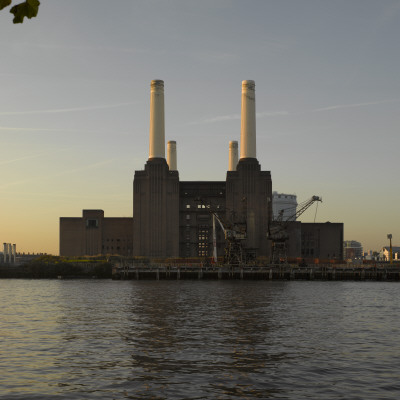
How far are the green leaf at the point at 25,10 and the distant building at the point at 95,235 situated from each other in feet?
575

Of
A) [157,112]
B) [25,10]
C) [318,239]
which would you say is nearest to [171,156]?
[157,112]

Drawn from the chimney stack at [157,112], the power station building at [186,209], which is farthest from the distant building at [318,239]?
the chimney stack at [157,112]

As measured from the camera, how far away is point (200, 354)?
32.5 m

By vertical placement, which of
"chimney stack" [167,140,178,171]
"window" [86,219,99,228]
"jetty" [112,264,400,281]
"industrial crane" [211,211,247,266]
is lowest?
"jetty" [112,264,400,281]

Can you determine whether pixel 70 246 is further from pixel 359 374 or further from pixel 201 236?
pixel 359 374

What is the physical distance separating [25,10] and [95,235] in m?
178

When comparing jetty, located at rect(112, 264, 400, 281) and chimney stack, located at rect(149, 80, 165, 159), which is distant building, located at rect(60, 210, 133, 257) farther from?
jetty, located at rect(112, 264, 400, 281)

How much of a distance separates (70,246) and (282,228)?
66049mm


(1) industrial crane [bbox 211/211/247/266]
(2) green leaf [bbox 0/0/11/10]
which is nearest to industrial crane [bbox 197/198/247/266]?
(1) industrial crane [bbox 211/211/247/266]

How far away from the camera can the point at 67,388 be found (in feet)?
80.1

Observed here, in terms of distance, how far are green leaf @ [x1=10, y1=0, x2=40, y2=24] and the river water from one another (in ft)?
63.7

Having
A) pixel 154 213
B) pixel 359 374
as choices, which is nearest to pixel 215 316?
pixel 359 374

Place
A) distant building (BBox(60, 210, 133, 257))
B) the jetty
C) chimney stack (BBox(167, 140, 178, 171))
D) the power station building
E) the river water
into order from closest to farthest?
the river water < the jetty < the power station building < distant building (BBox(60, 210, 133, 257)) < chimney stack (BBox(167, 140, 178, 171))

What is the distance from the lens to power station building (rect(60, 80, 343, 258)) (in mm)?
164500
